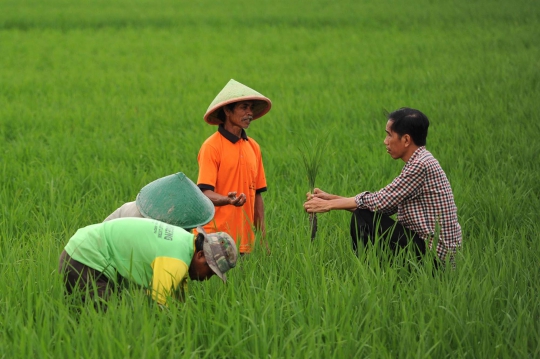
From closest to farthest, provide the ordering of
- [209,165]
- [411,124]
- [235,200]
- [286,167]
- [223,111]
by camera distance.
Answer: [235,200] < [411,124] < [209,165] < [223,111] < [286,167]

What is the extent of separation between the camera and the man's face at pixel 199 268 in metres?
2.37

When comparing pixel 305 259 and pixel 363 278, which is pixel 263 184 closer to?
pixel 305 259

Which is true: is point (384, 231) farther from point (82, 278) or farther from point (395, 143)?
point (82, 278)

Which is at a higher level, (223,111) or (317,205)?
(223,111)

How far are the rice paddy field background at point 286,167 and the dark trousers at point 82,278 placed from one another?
6 centimetres

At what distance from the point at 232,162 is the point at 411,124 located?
2.67 feet

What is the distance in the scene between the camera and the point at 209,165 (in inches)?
122

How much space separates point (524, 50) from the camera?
10.9 metres

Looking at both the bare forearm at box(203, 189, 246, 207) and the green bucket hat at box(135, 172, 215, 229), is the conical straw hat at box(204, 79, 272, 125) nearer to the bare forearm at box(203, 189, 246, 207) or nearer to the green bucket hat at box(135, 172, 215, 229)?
the bare forearm at box(203, 189, 246, 207)

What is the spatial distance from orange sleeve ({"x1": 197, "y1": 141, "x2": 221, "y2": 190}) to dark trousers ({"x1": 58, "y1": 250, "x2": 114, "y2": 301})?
725mm

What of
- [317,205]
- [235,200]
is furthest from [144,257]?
[317,205]

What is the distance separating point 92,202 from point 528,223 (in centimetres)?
254

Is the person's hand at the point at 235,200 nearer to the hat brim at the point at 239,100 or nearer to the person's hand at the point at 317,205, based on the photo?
the person's hand at the point at 317,205

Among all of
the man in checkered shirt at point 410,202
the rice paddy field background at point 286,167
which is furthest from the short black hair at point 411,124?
the rice paddy field background at point 286,167
